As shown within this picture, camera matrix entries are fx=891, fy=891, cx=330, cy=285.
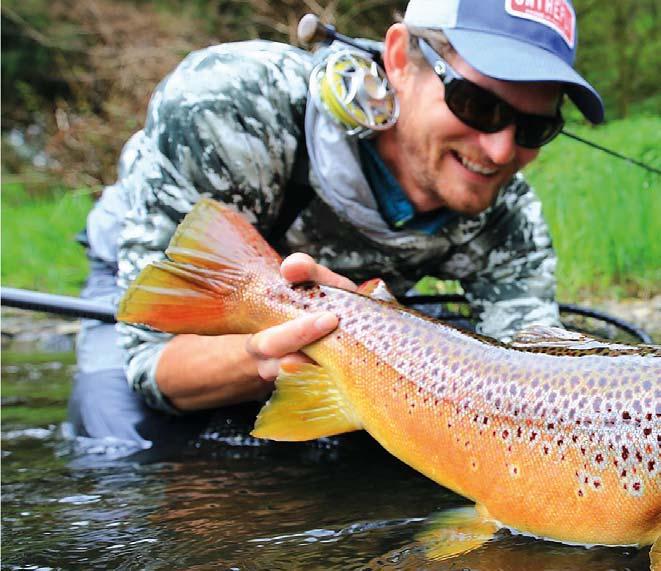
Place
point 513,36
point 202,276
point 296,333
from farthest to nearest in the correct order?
1. point 513,36
2. point 202,276
3. point 296,333

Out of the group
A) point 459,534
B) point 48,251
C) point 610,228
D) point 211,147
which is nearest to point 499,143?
point 211,147

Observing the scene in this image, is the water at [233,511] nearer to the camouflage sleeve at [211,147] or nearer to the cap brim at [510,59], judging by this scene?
the camouflage sleeve at [211,147]

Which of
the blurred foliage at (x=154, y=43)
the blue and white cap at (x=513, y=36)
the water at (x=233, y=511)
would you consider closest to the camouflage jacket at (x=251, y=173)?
the water at (x=233, y=511)

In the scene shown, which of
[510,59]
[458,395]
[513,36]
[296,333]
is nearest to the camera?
[458,395]

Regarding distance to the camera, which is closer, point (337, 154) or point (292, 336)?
point (292, 336)

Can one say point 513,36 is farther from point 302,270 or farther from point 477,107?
point 302,270

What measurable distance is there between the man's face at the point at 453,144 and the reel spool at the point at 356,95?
3.1 inches

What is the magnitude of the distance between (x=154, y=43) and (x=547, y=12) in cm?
797

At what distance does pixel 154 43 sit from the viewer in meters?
9.77

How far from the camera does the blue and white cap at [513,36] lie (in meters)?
2.30

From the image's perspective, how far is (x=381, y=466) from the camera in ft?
8.63

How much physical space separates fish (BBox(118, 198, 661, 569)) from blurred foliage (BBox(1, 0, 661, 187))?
267 inches

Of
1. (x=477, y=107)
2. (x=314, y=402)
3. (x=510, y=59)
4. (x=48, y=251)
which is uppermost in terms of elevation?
(x=510, y=59)

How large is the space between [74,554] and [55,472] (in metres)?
0.78
